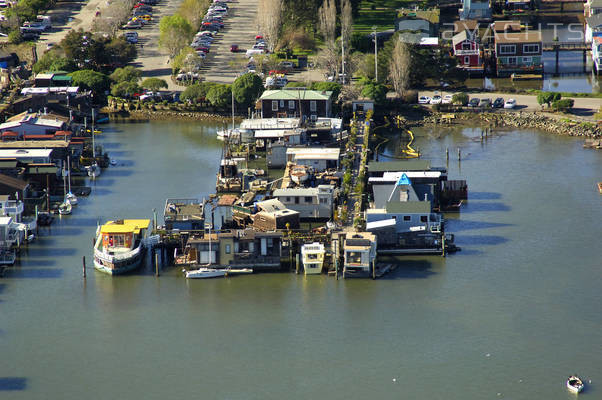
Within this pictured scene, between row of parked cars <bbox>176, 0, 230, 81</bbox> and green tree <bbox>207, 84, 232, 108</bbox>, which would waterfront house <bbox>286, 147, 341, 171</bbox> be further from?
row of parked cars <bbox>176, 0, 230, 81</bbox>

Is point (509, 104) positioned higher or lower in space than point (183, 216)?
higher

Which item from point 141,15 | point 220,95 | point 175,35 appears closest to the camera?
point 220,95

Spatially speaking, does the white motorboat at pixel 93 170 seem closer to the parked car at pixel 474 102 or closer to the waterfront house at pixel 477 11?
the parked car at pixel 474 102

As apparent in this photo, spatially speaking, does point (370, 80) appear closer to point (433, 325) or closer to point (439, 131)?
point (439, 131)

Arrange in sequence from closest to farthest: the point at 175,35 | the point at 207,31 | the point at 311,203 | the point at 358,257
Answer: the point at 358,257 < the point at 311,203 < the point at 175,35 < the point at 207,31

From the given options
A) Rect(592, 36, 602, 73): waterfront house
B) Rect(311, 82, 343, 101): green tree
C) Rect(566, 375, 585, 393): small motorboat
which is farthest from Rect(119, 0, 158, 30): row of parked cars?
Rect(566, 375, 585, 393): small motorboat

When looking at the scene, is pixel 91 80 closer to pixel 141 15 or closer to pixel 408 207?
pixel 141 15

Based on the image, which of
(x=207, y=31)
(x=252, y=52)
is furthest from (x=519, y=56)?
(x=207, y=31)
